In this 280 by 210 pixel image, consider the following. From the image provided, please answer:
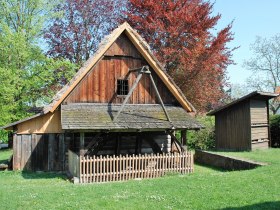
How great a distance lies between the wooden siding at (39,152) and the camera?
62.9 ft

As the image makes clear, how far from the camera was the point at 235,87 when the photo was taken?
79562 mm

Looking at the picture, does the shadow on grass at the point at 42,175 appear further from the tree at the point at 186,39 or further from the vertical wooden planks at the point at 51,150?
the tree at the point at 186,39

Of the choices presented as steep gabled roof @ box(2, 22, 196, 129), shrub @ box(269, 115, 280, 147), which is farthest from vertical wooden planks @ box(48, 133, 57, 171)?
shrub @ box(269, 115, 280, 147)

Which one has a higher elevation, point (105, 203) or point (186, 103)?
point (186, 103)

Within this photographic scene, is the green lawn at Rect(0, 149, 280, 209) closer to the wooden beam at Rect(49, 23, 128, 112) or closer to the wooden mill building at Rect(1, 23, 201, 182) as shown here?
the wooden mill building at Rect(1, 23, 201, 182)

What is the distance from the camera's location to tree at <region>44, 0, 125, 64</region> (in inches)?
1373

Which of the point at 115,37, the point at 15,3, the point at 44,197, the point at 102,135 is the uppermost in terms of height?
the point at 15,3

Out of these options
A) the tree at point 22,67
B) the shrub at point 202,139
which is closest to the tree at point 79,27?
the tree at point 22,67

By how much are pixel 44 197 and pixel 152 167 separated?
7.09m

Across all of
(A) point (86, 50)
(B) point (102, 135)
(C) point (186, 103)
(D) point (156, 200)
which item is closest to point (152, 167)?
(B) point (102, 135)

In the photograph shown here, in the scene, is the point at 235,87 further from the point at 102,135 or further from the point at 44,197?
the point at 44,197

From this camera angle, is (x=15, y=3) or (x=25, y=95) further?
(x=15, y=3)

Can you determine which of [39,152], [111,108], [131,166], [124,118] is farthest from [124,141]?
[39,152]

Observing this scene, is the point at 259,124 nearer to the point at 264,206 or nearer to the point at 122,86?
the point at 122,86
